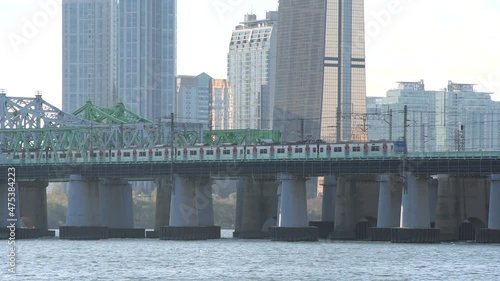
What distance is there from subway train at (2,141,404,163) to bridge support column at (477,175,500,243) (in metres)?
11.0

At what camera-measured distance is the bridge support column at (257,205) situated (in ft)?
639

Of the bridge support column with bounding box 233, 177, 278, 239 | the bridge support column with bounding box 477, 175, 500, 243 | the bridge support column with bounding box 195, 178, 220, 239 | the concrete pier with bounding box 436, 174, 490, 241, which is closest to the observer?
the bridge support column with bounding box 477, 175, 500, 243

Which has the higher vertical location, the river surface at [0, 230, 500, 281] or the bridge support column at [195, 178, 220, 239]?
the bridge support column at [195, 178, 220, 239]

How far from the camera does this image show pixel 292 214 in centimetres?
16638

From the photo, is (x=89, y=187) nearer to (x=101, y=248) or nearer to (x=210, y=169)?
(x=210, y=169)

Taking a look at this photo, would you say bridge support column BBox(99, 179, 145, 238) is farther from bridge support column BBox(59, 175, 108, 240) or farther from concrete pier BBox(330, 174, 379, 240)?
concrete pier BBox(330, 174, 379, 240)

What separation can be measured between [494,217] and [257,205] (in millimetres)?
46410

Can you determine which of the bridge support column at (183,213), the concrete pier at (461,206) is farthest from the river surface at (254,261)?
A: the concrete pier at (461,206)

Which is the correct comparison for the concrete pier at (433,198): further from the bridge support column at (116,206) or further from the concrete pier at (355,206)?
the bridge support column at (116,206)

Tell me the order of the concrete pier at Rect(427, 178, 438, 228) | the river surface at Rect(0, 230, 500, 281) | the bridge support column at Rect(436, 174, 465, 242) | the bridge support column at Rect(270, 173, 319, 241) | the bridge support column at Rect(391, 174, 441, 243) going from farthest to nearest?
the concrete pier at Rect(427, 178, 438, 228) → the bridge support column at Rect(436, 174, 465, 242) → the bridge support column at Rect(270, 173, 319, 241) → the bridge support column at Rect(391, 174, 441, 243) → the river surface at Rect(0, 230, 500, 281)

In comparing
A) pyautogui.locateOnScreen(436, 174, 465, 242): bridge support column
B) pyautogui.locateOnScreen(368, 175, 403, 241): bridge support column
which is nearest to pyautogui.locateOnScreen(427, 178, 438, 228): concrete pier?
pyautogui.locateOnScreen(436, 174, 465, 242): bridge support column

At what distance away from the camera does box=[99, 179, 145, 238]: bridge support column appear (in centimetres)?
19112

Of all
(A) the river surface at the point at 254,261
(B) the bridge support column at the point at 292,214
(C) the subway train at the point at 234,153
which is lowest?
(A) the river surface at the point at 254,261

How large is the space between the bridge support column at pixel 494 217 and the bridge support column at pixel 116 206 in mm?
53881
